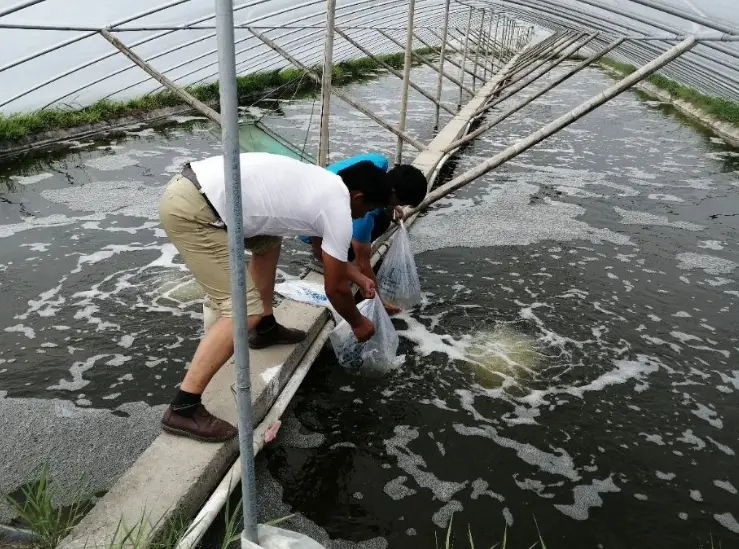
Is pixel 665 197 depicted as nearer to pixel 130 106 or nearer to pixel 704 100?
pixel 704 100

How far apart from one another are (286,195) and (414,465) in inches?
61.8

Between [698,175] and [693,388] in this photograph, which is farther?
[698,175]

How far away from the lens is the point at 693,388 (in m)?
3.74

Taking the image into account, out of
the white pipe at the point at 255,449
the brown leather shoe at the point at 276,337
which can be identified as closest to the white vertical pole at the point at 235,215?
the white pipe at the point at 255,449

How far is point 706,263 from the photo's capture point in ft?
18.6

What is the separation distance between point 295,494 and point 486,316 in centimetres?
237

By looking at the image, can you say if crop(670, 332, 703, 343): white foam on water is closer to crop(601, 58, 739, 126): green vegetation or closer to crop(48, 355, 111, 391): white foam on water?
crop(48, 355, 111, 391): white foam on water

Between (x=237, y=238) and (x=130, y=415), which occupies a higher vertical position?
(x=237, y=238)

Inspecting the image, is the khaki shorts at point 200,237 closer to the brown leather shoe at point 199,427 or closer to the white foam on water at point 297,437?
the brown leather shoe at point 199,427

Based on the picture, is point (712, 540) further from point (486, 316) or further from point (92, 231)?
point (92, 231)

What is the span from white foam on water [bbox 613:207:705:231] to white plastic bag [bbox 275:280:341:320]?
171 inches

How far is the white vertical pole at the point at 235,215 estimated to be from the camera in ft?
4.38

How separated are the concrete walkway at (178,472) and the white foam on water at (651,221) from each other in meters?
5.02

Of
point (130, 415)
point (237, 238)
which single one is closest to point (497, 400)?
point (130, 415)
